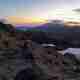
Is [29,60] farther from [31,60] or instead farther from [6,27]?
[6,27]

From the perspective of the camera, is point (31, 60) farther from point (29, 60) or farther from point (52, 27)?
point (52, 27)

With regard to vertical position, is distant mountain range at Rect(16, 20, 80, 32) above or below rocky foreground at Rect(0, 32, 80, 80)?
above

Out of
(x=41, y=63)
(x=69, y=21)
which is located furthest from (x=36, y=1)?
(x=41, y=63)

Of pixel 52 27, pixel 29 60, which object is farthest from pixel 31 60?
pixel 52 27

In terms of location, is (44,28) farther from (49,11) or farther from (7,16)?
(7,16)

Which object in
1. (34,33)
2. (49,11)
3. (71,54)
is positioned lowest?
(71,54)

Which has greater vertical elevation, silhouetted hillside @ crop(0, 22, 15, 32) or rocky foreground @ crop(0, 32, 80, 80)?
silhouetted hillside @ crop(0, 22, 15, 32)

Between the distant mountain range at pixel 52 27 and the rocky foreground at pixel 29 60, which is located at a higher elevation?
the distant mountain range at pixel 52 27

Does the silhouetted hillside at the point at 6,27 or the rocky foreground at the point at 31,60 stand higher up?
the silhouetted hillside at the point at 6,27

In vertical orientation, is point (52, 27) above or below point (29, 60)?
above

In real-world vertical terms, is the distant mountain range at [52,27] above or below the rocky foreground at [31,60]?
above

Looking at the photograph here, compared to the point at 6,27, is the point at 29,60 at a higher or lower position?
lower
